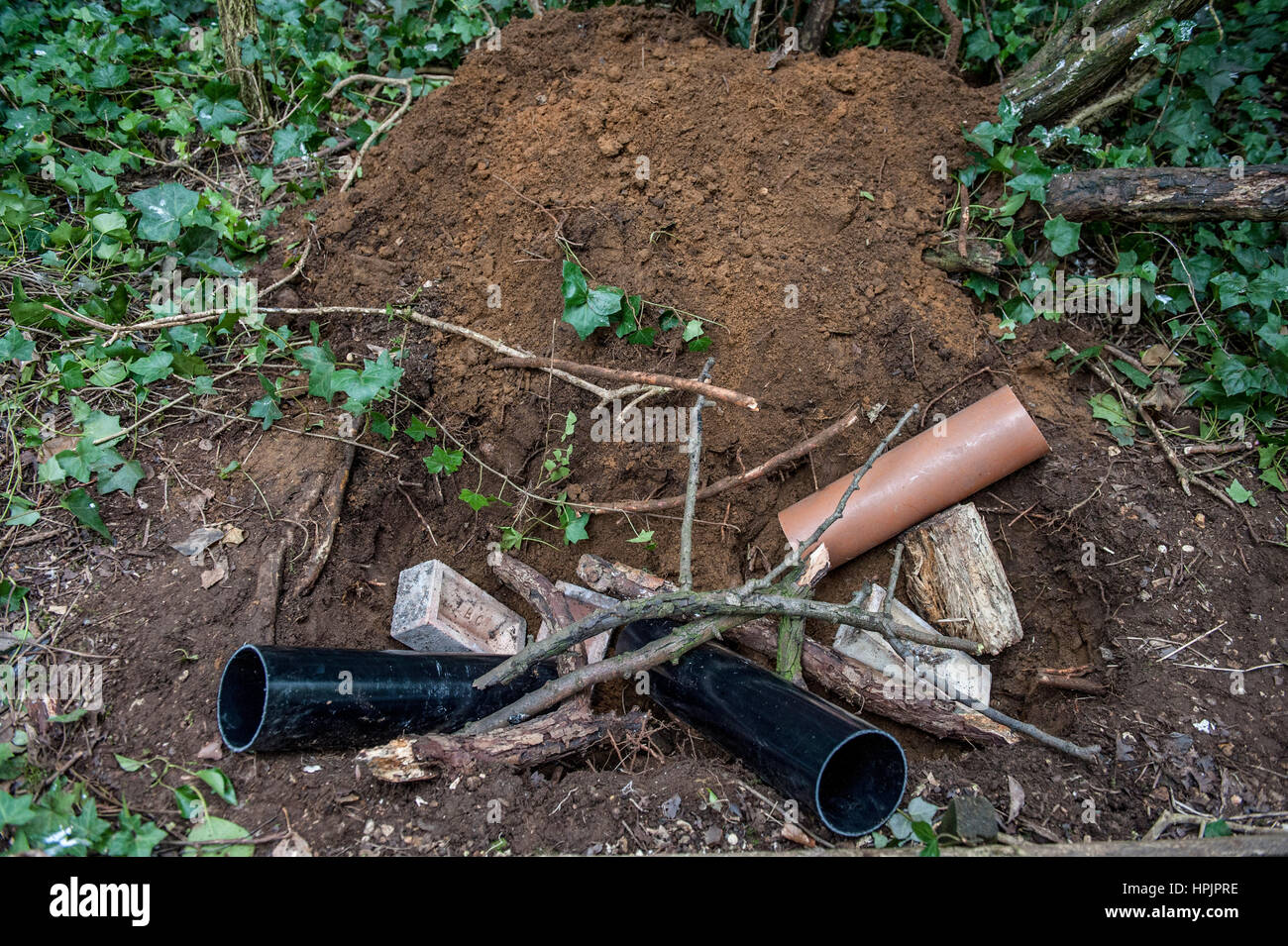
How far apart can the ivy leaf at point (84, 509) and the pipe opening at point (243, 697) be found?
825 millimetres

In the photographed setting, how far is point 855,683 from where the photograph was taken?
2.87 m

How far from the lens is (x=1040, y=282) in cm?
350

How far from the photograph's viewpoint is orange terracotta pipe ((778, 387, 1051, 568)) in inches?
122

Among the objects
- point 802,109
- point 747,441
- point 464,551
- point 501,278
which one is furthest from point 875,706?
point 802,109

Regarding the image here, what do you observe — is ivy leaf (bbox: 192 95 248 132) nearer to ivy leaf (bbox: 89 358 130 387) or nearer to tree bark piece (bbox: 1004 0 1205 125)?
ivy leaf (bbox: 89 358 130 387)

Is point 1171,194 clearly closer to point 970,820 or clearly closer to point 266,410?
point 970,820

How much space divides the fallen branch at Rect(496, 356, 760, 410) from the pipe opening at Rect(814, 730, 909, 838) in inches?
46.9

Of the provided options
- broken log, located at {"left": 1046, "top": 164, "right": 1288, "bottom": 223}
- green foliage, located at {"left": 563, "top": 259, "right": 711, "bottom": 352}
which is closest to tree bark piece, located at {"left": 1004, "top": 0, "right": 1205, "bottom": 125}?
broken log, located at {"left": 1046, "top": 164, "right": 1288, "bottom": 223}

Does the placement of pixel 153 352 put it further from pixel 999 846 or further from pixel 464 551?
pixel 999 846

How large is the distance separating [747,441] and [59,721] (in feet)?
8.09

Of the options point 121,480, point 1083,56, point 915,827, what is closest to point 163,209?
point 121,480

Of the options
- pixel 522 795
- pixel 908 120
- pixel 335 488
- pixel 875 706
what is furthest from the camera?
pixel 908 120

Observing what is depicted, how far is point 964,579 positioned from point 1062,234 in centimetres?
153

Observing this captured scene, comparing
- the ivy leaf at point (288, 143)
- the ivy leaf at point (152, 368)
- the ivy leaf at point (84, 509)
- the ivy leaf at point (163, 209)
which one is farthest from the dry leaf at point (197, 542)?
the ivy leaf at point (288, 143)
